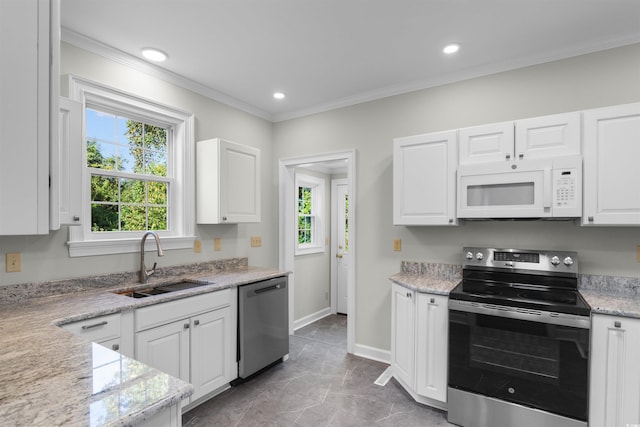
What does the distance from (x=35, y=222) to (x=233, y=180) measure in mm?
2345

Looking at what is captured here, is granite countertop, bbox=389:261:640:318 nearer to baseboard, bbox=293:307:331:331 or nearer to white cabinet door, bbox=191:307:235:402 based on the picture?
white cabinet door, bbox=191:307:235:402

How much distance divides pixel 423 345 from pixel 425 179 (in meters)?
1.33

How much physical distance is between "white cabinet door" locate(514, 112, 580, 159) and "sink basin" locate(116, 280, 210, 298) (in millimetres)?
2749

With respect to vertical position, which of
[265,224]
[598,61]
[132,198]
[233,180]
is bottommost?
[265,224]

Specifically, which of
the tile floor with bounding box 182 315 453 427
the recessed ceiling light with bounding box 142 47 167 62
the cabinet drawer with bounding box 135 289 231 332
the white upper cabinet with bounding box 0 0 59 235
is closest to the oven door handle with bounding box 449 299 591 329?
the tile floor with bounding box 182 315 453 427

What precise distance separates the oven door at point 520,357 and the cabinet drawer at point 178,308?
5.79ft

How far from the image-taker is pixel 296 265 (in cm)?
436

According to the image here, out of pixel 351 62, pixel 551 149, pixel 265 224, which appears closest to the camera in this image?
pixel 551 149

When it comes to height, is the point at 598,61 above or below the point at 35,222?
above

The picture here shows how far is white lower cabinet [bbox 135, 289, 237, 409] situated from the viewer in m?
2.15

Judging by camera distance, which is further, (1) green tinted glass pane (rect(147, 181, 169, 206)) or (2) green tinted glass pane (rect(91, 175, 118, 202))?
(1) green tinted glass pane (rect(147, 181, 169, 206))

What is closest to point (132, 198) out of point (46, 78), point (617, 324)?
point (46, 78)

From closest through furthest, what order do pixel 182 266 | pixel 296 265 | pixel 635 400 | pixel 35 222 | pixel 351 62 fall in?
pixel 35 222, pixel 635 400, pixel 351 62, pixel 182 266, pixel 296 265

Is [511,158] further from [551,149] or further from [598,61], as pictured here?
[598,61]
